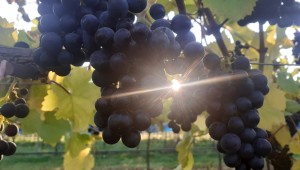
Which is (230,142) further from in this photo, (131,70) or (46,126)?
(46,126)

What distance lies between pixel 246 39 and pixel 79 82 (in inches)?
51.6

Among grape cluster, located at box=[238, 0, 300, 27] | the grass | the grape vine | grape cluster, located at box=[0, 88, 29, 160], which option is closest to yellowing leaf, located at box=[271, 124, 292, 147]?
grape cluster, located at box=[238, 0, 300, 27]

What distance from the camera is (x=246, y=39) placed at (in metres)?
2.63

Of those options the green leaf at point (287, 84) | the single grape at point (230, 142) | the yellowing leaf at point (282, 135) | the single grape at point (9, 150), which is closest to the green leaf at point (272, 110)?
the yellowing leaf at point (282, 135)

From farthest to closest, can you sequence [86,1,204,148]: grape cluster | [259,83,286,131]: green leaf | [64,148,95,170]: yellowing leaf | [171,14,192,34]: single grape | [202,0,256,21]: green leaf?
[64,148,95,170]: yellowing leaf, [259,83,286,131]: green leaf, [202,0,256,21]: green leaf, [171,14,192,34]: single grape, [86,1,204,148]: grape cluster

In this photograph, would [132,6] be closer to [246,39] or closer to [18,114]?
[18,114]

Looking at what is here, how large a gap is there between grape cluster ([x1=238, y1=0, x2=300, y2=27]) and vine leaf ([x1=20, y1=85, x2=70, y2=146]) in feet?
3.00

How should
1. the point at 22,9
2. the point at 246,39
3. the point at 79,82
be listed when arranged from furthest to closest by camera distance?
the point at 246,39, the point at 22,9, the point at 79,82

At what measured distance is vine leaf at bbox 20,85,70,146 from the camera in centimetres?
177

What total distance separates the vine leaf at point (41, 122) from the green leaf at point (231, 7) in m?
0.83

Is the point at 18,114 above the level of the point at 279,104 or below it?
below

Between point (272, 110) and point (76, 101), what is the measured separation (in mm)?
835

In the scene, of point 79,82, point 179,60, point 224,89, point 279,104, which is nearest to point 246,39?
point 279,104

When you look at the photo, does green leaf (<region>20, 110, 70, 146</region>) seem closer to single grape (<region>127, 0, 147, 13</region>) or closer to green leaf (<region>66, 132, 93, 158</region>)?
green leaf (<region>66, 132, 93, 158</region>)
